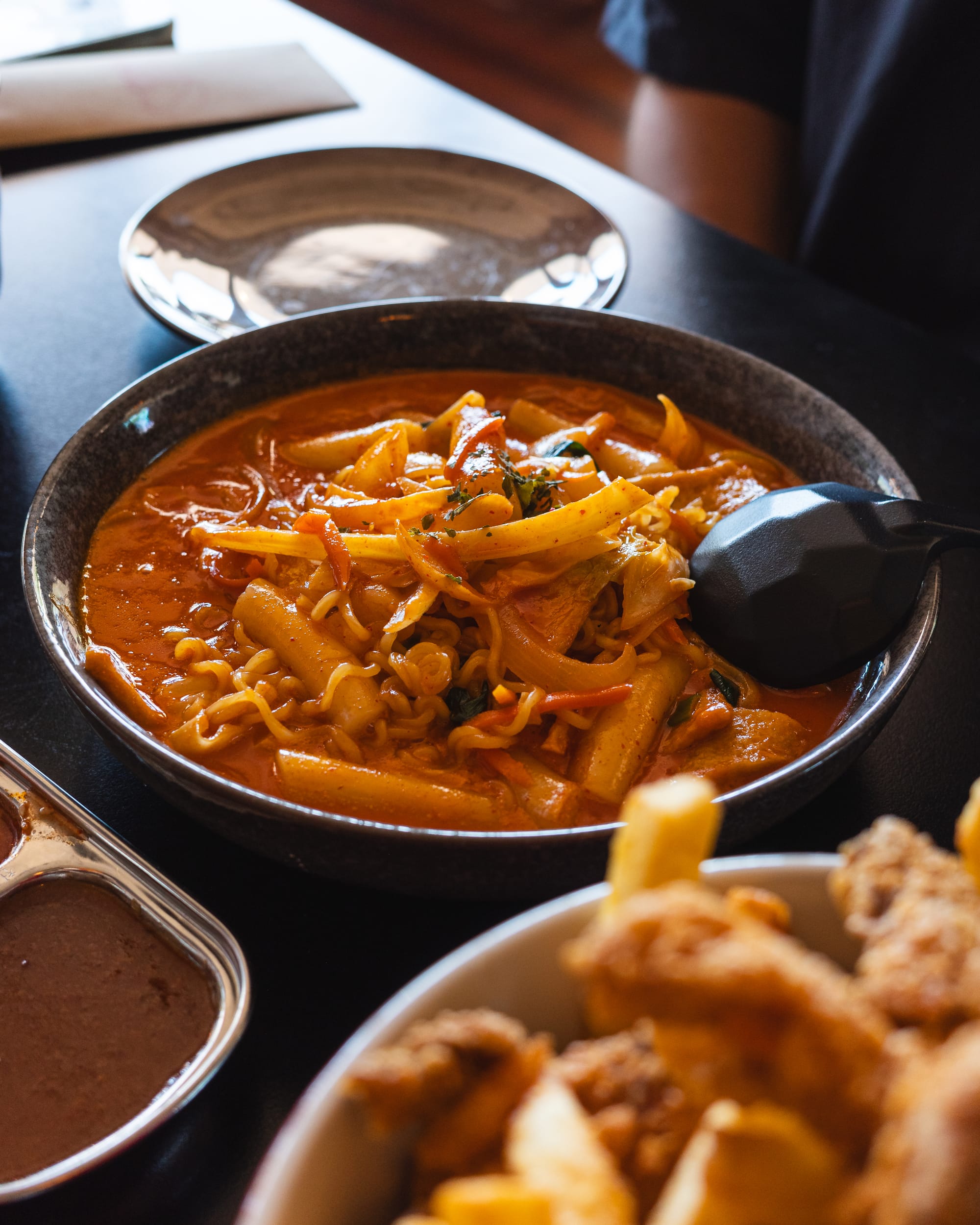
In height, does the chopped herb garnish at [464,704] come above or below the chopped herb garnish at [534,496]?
below

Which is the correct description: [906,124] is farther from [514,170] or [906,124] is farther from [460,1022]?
[460,1022]

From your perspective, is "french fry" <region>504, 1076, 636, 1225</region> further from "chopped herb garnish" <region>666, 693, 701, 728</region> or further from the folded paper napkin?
the folded paper napkin

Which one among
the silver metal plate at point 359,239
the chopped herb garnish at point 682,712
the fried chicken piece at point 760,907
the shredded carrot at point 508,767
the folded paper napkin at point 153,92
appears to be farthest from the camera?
the folded paper napkin at point 153,92

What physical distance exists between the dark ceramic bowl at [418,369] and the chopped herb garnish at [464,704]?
0.39 meters

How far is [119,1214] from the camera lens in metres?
1.01

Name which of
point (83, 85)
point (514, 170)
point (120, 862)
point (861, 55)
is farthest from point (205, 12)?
point (120, 862)

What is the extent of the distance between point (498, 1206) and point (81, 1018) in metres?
0.74

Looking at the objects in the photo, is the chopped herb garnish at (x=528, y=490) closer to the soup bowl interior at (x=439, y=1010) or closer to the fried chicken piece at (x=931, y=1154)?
the soup bowl interior at (x=439, y=1010)

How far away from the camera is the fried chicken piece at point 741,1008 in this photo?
513 millimetres

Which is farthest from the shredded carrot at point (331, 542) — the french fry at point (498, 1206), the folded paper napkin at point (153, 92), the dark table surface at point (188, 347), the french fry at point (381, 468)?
the folded paper napkin at point (153, 92)

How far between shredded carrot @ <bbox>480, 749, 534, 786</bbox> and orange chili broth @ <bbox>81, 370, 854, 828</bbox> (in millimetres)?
64

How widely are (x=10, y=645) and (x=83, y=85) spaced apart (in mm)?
2156

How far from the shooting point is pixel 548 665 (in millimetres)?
1520

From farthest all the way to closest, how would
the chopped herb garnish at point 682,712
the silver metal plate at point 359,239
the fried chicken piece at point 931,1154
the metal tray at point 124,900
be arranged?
1. the silver metal plate at point 359,239
2. the chopped herb garnish at point 682,712
3. the metal tray at point 124,900
4. the fried chicken piece at point 931,1154
